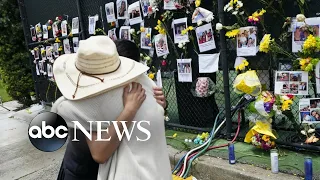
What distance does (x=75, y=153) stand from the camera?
1.57 m

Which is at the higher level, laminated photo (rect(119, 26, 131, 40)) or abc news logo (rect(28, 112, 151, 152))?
laminated photo (rect(119, 26, 131, 40))

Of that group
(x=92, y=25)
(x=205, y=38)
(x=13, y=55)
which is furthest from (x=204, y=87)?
(x=13, y=55)

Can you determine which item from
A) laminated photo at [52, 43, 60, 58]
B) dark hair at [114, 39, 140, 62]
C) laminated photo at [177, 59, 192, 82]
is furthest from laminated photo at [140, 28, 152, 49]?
dark hair at [114, 39, 140, 62]

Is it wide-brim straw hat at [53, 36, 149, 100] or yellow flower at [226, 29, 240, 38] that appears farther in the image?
yellow flower at [226, 29, 240, 38]

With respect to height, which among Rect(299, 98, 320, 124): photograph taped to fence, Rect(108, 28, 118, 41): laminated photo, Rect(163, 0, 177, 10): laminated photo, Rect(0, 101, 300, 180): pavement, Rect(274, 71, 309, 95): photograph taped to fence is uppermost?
Rect(163, 0, 177, 10): laminated photo

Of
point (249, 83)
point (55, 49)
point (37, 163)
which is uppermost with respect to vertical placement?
point (55, 49)

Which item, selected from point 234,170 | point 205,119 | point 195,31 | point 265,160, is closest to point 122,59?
point 234,170

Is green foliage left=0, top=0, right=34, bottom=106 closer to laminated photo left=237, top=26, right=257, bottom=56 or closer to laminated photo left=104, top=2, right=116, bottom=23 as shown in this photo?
laminated photo left=104, top=2, right=116, bottom=23

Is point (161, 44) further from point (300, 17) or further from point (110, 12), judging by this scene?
point (300, 17)

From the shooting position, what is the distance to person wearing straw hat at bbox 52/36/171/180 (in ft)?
4.68

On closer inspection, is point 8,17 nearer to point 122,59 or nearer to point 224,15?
point 224,15

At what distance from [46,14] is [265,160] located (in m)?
5.36

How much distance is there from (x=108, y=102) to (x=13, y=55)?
7.23 metres

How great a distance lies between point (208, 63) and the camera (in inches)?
149
